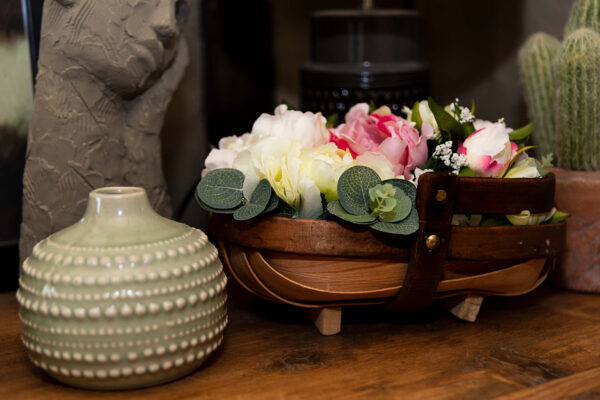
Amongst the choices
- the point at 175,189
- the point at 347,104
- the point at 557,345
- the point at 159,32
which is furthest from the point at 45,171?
the point at 557,345

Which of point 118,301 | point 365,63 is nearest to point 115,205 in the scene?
point 118,301

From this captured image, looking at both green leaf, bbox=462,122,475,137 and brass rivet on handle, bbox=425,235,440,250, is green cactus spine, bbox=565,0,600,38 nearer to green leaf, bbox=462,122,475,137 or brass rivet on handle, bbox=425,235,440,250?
green leaf, bbox=462,122,475,137

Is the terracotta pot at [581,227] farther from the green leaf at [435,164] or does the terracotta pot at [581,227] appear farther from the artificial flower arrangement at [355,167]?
the green leaf at [435,164]

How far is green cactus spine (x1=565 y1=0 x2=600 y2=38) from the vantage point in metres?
0.90

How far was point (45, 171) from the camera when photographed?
0.77 meters

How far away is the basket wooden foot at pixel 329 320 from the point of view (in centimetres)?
72

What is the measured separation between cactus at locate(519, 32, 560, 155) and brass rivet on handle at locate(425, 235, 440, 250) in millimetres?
386

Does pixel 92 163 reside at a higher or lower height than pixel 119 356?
higher

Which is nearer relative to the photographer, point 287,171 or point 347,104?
point 287,171

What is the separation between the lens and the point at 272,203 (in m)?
0.67

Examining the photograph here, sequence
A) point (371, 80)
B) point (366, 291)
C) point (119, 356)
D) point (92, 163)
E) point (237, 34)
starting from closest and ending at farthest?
1. point (119, 356)
2. point (366, 291)
3. point (92, 163)
4. point (371, 80)
5. point (237, 34)

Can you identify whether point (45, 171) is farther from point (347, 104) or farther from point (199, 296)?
point (347, 104)

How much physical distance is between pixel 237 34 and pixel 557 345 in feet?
2.44

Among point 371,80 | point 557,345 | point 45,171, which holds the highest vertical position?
point 371,80
